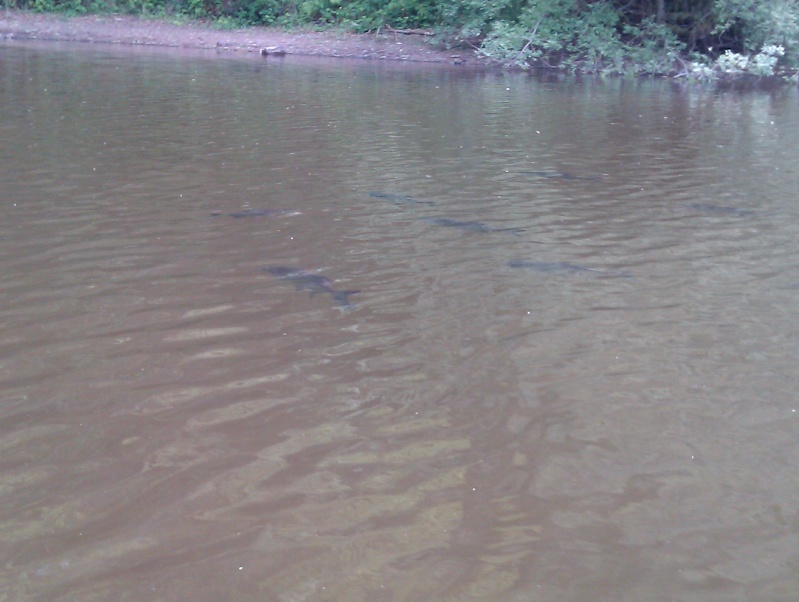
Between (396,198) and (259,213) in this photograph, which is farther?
(396,198)

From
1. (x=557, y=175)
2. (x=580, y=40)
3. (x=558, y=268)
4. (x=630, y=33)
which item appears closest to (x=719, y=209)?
(x=557, y=175)

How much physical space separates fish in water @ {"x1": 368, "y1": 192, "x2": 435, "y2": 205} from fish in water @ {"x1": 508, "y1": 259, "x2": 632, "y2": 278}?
7.98 feet

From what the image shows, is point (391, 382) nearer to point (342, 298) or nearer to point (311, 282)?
point (342, 298)

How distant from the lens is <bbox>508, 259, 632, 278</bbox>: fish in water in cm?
790

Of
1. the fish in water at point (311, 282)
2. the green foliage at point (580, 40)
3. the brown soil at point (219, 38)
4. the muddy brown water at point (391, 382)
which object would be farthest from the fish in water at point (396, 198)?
the brown soil at point (219, 38)

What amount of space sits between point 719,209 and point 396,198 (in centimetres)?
379

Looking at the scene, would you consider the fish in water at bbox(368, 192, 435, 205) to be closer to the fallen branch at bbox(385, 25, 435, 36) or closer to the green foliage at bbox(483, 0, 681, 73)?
the green foliage at bbox(483, 0, 681, 73)

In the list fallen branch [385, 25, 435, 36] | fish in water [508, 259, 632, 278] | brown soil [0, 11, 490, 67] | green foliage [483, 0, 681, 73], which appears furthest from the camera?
fallen branch [385, 25, 435, 36]

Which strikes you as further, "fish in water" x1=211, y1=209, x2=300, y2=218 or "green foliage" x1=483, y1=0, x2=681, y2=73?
"green foliage" x1=483, y1=0, x2=681, y2=73

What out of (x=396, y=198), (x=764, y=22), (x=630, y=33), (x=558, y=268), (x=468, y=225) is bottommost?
(x=558, y=268)

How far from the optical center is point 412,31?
34156 mm

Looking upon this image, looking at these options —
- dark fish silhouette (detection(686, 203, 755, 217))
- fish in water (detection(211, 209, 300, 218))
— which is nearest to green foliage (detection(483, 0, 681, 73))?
dark fish silhouette (detection(686, 203, 755, 217))

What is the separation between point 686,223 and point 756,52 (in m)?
22.0

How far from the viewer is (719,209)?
34.1 ft
